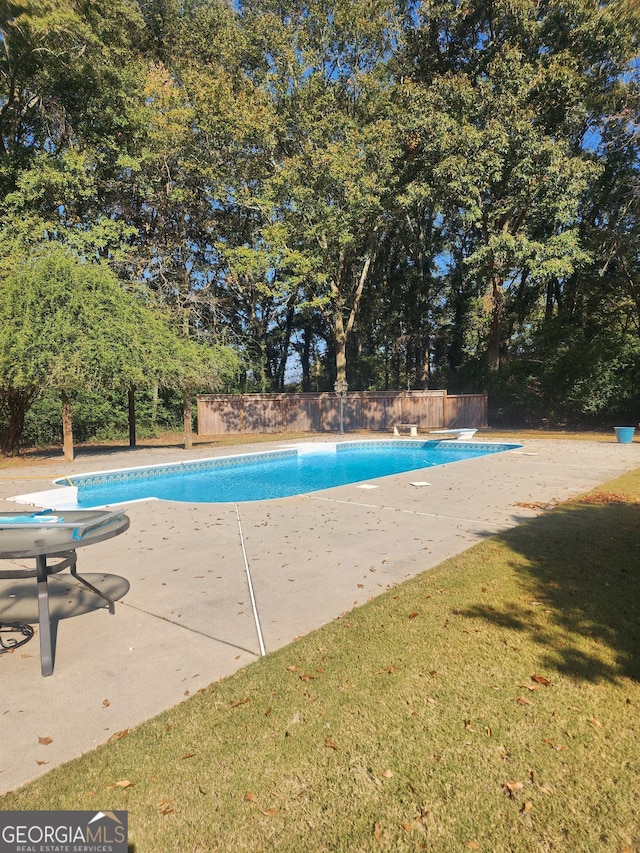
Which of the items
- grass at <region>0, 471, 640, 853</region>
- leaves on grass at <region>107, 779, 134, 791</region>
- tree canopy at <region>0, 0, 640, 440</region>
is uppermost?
tree canopy at <region>0, 0, 640, 440</region>

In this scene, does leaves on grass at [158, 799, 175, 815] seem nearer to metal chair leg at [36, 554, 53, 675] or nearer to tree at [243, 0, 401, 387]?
metal chair leg at [36, 554, 53, 675]

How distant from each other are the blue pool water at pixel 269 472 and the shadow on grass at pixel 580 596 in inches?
215

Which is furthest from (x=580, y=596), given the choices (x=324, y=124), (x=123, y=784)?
(x=324, y=124)

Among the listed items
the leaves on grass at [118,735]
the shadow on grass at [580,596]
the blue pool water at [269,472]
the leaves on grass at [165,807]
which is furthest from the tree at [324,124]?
the leaves on grass at [165,807]

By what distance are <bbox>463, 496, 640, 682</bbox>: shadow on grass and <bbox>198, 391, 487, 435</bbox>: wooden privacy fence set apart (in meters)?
18.1

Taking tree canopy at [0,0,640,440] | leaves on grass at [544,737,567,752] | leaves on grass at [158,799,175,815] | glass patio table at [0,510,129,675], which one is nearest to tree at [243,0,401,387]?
tree canopy at [0,0,640,440]

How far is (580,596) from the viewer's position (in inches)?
150

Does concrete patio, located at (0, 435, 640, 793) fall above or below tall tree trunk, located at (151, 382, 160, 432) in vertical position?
below

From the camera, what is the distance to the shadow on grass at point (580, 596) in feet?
9.73

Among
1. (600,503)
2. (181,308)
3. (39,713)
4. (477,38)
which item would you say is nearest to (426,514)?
(600,503)

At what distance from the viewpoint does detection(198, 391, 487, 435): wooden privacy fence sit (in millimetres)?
23703

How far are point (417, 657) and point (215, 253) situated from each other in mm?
24559

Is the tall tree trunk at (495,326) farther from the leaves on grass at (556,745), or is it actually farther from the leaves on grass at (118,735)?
the leaves on grass at (118,735)

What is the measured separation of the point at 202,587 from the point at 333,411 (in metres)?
20.6
